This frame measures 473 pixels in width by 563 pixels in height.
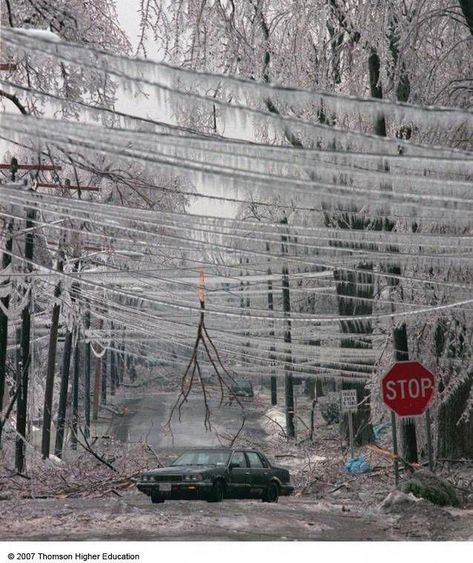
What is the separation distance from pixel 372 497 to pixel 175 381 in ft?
125

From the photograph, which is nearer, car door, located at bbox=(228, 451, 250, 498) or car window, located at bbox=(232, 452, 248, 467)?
car door, located at bbox=(228, 451, 250, 498)

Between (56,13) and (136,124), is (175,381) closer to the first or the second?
(56,13)

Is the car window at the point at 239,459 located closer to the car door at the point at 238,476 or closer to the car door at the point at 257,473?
the car door at the point at 238,476

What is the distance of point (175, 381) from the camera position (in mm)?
50312

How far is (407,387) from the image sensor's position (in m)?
10.2

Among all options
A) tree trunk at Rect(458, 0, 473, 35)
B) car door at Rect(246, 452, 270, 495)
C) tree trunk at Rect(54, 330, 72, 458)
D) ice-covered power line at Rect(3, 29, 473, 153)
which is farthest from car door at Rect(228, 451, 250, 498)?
tree trunk at Rect(54, 330, 72, 458)

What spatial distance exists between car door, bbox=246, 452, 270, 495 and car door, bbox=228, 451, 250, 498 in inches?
4.5

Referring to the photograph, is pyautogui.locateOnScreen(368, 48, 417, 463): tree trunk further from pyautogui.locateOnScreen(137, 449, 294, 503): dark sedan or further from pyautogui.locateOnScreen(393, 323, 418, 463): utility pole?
pyautogui.locateOnScreen(137, 449, 294, 503): dark sedan

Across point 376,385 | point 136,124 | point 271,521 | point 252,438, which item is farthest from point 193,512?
point 252,438

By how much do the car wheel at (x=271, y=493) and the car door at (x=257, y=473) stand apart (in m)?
0.11

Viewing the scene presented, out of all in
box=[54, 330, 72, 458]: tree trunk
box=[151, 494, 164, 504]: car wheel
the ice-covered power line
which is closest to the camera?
the ice-covered power line

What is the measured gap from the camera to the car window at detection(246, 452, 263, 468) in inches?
526

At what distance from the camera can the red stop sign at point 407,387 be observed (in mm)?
10133

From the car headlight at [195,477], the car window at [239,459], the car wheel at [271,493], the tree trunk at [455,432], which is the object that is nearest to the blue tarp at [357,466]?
the tree trunk at [455,432]
